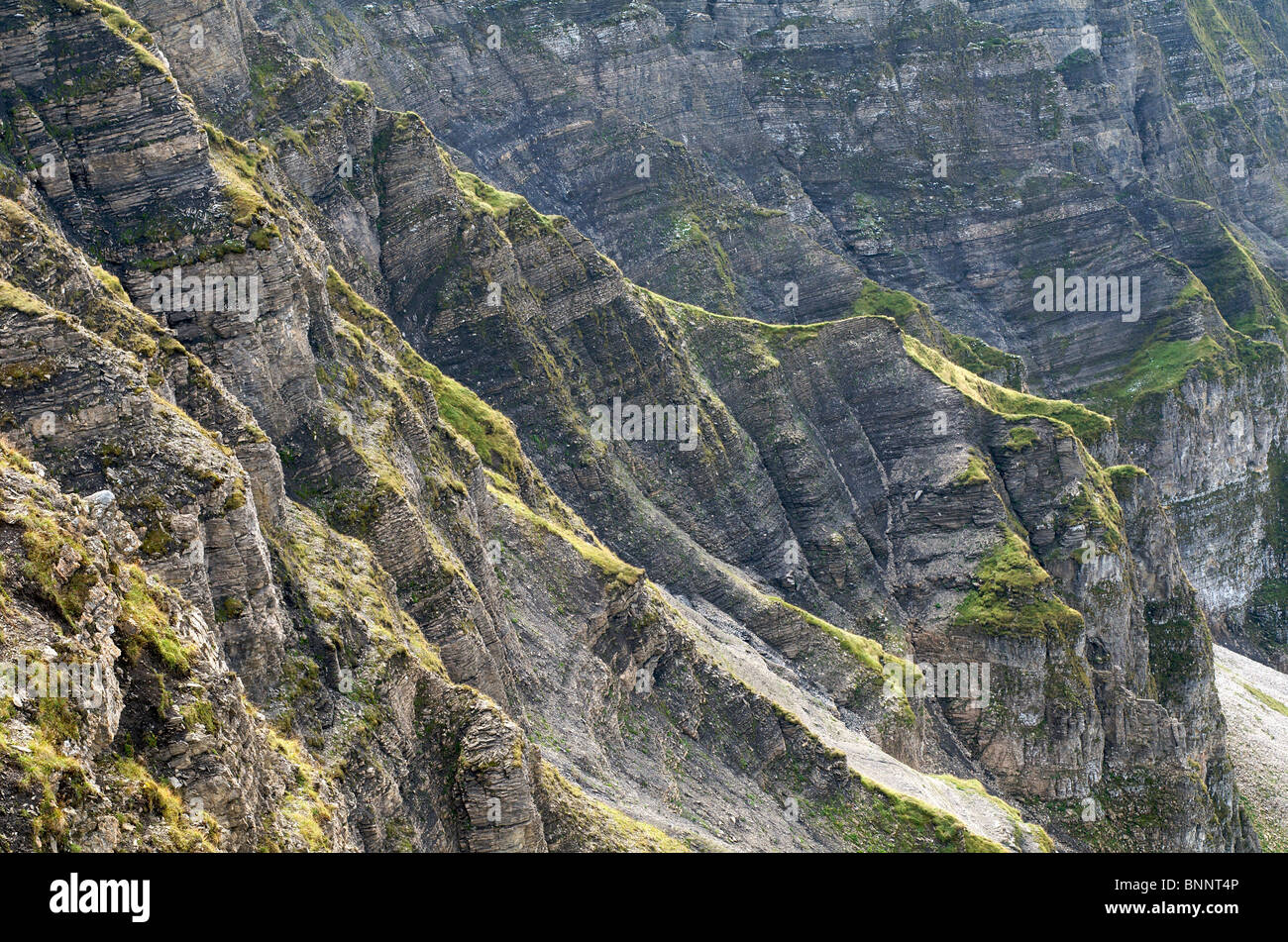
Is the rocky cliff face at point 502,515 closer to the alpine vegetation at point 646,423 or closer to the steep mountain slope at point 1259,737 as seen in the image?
the alpine vegetation at point 646,423

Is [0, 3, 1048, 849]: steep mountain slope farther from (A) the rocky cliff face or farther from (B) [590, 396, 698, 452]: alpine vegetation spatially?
(B) [590, 396, 698, 452]: alpine vegetation

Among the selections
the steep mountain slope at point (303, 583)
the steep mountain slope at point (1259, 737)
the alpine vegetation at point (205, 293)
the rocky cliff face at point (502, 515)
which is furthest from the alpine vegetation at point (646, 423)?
the steep mountain slope at point (1259, 737)

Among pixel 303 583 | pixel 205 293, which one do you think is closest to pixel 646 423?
pixel 205 293

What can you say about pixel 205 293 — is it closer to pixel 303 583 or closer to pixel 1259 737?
pixel 303 583

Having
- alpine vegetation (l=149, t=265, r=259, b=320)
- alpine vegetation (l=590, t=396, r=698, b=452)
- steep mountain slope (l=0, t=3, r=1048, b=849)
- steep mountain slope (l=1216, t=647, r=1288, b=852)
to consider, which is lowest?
steep mountain slope (l=1216, t=647, r=1288, b=852)

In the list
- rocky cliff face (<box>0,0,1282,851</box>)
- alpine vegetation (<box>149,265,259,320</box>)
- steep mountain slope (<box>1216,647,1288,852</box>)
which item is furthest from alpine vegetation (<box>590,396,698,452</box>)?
steep mountain slope (<box>1216,647,1288,852</box>)

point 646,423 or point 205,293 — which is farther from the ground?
point 646,423

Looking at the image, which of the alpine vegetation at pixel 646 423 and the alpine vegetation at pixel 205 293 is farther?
the alpine vegetation at pixel 646 423

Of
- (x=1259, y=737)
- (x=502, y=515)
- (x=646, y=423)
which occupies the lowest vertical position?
(x=1259, y=737)
